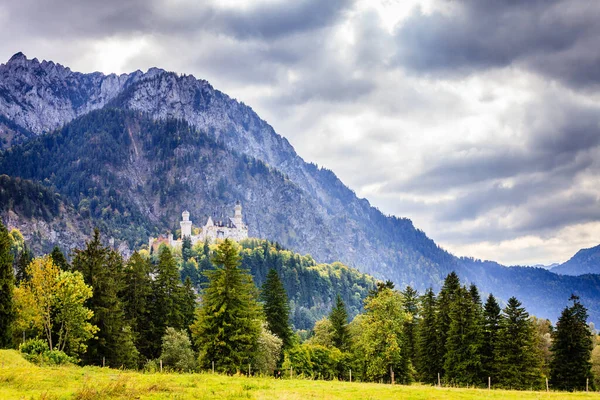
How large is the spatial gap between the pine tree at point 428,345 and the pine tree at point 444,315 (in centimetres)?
58

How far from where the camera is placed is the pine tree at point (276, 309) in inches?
3179

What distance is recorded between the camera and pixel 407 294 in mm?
88938

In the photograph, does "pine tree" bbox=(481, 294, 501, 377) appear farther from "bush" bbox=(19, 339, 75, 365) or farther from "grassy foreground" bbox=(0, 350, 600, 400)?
"bush" bbox=(19, 339, 75, 365)

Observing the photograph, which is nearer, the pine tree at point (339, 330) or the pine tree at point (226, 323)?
the pine tree at point (226, 323)

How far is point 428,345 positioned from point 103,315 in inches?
1694

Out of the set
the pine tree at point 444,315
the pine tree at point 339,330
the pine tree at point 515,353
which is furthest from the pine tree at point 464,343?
the pine tree at point 339,330

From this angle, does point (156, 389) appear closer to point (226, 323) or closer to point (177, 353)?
point (226, 323)

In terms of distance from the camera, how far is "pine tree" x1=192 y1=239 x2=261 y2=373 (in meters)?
52.5

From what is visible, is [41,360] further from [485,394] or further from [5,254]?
[485,394]

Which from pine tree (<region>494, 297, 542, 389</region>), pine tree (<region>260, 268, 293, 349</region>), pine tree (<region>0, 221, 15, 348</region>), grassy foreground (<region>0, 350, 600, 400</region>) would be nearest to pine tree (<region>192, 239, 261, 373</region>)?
grassy foreground (<region>0, 350, 600, 400</region>)

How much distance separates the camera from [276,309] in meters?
Result: 82.1

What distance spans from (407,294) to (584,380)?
2887 cm

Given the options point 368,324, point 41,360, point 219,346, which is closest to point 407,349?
point 368,324

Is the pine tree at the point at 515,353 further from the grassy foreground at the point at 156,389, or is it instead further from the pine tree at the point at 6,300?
the pine tree at the point at 6,300
